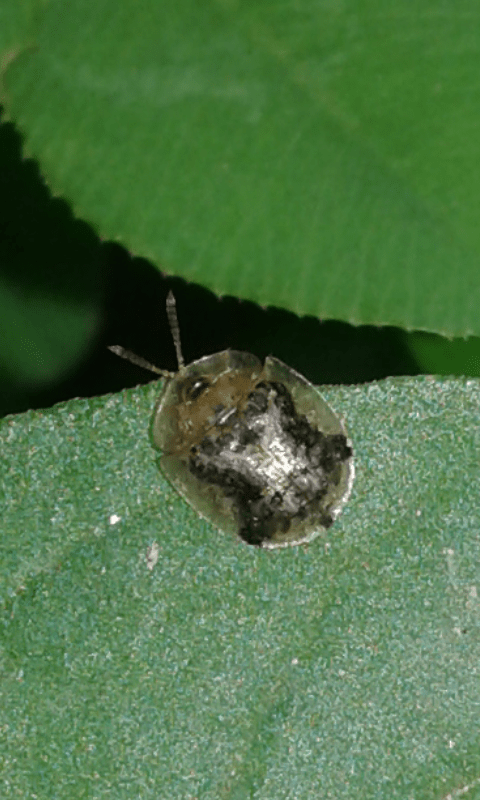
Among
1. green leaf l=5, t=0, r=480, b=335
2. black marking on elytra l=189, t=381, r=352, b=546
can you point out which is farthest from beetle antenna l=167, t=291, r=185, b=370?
green leaf l=5, t=0, r=480, b=335

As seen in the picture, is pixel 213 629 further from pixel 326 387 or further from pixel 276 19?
pixel 276 19

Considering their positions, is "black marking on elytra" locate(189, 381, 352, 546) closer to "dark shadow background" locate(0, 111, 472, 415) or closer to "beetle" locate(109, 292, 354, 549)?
"beetle" locate(109, 292, 354, 549)

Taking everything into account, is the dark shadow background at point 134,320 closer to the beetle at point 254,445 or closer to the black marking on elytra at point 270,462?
the beetle at point 254,445

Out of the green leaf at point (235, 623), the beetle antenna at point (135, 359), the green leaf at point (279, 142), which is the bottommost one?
the green leaf at point (235, 623)

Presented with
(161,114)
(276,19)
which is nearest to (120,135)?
(161,114)

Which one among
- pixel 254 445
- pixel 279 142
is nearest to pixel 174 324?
pixel 254 445

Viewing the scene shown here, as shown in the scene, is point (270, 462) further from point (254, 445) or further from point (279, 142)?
point (279, 142)

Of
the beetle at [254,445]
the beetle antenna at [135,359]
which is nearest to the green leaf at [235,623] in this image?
the beetle at [254,445]
